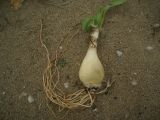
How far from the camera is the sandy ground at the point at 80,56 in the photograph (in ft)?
4.71

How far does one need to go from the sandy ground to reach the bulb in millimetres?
77

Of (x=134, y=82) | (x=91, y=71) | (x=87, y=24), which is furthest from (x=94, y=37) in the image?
(x=134, y=82)

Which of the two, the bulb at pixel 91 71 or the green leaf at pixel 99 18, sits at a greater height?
the green leaf at pixel 99 18

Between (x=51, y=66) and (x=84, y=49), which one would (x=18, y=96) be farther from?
(x=84, y=49)

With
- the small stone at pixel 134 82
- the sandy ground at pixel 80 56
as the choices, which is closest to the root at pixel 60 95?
the sandy ground at pixel 80 56

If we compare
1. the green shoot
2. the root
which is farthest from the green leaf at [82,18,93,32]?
the root

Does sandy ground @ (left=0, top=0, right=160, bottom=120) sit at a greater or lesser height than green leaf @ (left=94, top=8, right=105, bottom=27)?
lesser

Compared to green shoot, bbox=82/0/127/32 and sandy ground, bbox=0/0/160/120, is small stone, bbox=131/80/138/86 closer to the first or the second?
sandy ground, bbox=0/0/160/120

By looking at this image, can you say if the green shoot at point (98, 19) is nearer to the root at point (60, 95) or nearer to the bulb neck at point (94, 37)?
the bulb neck at point (94, 37)

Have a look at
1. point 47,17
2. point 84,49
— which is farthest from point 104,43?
point 47,17

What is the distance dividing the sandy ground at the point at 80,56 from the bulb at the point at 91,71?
8cm

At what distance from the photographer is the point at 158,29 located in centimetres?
Answer: 158

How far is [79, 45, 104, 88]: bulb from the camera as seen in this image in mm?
1403

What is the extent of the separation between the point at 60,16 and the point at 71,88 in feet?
1.36
